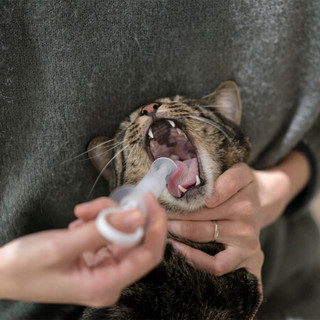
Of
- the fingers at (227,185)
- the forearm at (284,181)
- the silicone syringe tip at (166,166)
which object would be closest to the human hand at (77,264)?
the silicone syringe tip at (166,166)

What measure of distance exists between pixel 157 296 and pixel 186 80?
0.61m

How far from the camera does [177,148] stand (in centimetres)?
101

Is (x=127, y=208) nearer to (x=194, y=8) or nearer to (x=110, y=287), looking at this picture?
(x=110, y=287)

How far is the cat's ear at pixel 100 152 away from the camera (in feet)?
3.18

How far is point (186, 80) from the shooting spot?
3.41 ft

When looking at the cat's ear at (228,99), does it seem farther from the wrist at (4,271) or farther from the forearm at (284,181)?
the wrist at (4,271)

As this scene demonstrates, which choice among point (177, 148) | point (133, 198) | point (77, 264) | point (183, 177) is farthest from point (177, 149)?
point (77, 264)

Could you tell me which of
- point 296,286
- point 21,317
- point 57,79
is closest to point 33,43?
point 57,79

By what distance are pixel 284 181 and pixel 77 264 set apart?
94 centimetres

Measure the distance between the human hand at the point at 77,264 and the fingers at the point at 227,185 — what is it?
416 mm

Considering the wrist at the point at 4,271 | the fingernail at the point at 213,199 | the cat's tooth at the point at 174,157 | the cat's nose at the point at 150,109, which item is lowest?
the fingernail at the point at 213,199

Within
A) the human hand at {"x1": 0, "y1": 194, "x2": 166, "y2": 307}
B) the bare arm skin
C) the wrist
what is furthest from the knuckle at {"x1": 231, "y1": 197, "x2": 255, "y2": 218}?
the wrist

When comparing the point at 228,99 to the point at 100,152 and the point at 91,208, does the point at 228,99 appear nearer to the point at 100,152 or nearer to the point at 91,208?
the point at 100,152

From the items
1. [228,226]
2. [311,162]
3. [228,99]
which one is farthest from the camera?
[311,162]
